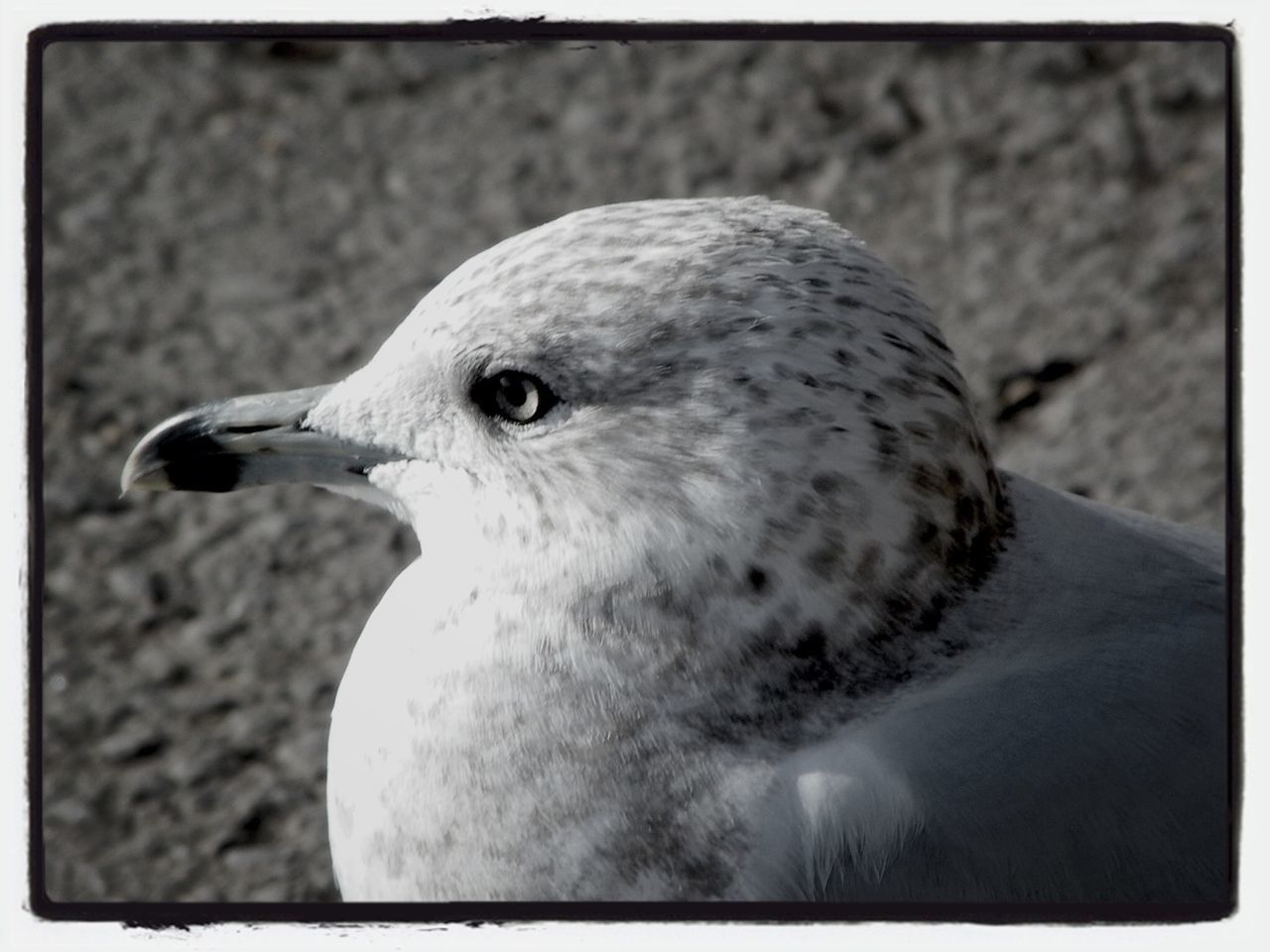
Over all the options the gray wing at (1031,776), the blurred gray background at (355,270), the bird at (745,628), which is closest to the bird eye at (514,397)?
the bird at (745,628)

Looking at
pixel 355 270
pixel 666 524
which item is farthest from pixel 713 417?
pixel 355 270

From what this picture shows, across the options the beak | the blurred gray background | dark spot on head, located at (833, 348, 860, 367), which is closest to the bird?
dark spot on head, located at (833, 348, 860, 367)

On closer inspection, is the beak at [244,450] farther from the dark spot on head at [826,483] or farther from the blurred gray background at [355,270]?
the blurred gray background at [355,270]

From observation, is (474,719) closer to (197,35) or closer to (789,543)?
(789,543)

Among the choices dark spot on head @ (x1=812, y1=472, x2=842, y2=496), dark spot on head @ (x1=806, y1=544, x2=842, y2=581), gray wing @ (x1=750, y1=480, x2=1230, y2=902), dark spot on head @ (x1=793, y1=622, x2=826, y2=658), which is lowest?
gray wing @ (x1=750, y1=480, x2=1230, y2=902)

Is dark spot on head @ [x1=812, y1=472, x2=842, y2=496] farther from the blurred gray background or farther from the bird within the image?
the blurred gray background

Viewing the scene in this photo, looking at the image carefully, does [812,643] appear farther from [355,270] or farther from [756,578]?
[355,270]
